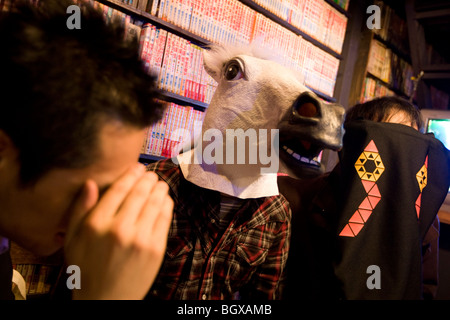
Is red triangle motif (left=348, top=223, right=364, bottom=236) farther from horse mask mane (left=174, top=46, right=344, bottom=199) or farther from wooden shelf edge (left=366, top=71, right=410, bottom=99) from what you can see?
wooden shelf edge (left=366, top=71, right=410, bottom=99)

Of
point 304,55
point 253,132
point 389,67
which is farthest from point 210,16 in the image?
point 389,67

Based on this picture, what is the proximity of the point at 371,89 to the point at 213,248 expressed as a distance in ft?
7.60

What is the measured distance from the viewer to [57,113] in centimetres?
35

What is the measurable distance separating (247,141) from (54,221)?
47 centimetres

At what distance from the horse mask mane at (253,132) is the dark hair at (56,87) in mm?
366

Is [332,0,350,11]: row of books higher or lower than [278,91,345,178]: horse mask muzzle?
higher

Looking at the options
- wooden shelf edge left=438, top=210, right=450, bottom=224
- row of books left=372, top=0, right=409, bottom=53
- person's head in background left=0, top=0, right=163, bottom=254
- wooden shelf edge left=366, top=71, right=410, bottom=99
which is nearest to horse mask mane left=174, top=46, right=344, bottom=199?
person's head in background left=0, top=0, right=163, bottom=254

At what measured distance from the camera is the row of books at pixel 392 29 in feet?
8.29

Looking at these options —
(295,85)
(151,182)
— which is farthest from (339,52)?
(151,182)

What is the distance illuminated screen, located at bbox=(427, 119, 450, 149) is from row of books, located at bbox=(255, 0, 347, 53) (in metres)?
0.85

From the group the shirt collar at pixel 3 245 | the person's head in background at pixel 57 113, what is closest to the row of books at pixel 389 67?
the person's head in background at pixel 57 113

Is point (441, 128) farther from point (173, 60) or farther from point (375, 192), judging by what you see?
point (173, 60)

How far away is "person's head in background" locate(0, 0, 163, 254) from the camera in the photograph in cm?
35

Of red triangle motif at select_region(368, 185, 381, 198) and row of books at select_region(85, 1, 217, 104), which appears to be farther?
row of books at select_region(85, 1, 217, 104)
